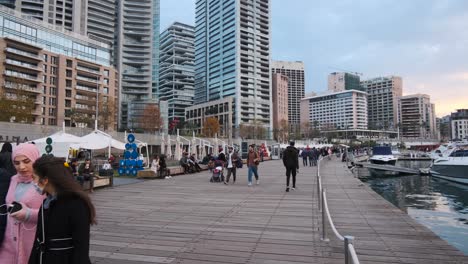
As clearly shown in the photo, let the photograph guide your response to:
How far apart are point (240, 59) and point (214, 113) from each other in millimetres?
24765

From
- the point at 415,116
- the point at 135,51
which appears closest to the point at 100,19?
the point at 135,51

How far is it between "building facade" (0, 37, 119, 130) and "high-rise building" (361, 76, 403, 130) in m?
129

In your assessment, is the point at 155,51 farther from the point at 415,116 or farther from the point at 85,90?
the point at 415,116

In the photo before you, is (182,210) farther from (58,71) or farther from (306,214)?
(58,71)

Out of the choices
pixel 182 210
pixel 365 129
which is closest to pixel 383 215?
pixel 182 210

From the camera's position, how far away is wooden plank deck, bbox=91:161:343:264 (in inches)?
195

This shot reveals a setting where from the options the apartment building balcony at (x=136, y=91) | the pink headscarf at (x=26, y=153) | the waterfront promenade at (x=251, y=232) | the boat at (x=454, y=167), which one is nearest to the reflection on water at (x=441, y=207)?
the boat at (x=454, y=167)

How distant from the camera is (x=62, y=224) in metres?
2.34

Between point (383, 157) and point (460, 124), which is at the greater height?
point (460, 124)

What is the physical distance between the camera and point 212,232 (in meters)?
6.34

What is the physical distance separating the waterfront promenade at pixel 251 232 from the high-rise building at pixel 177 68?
144715 mm

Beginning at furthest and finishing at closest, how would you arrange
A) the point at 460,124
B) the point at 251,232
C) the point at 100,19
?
the point at 460,124, the point at 100,19, the point at 251,232

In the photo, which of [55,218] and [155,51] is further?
[155,51]

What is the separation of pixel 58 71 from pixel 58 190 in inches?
3324
